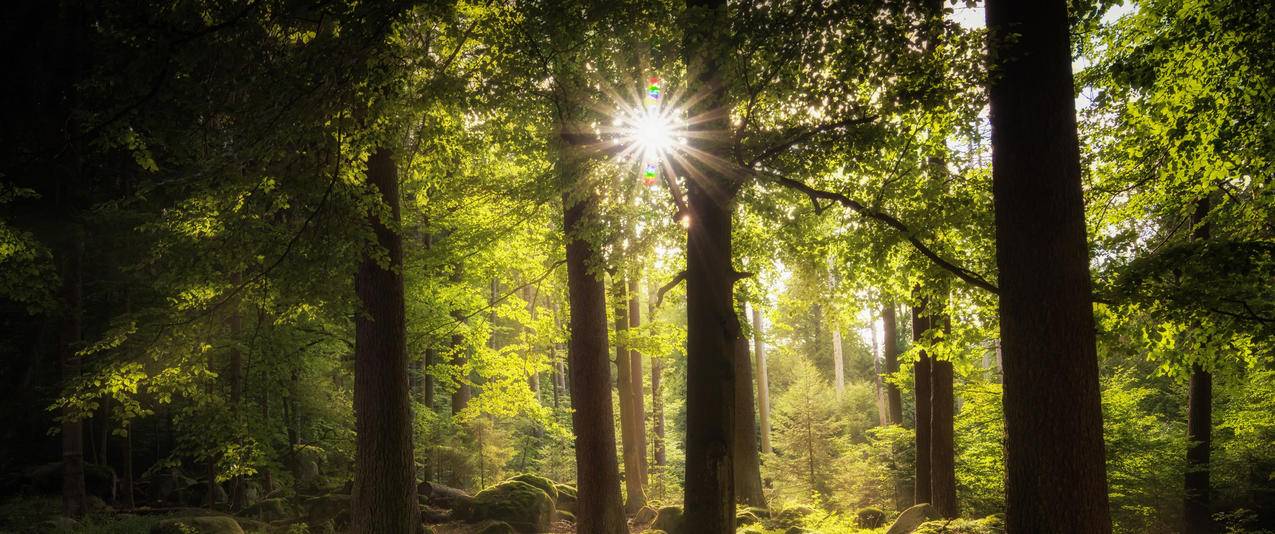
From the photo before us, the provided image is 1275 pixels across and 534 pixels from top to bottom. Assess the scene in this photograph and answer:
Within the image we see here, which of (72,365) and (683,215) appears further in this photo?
→ (72,365)

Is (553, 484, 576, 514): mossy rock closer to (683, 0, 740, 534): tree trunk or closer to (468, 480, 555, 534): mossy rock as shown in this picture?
(468, 480, 555, 534): mossy rock

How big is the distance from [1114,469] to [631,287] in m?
11.2

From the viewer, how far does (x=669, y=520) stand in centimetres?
1127

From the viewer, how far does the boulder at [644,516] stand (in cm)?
1327

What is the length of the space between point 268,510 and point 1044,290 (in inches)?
557

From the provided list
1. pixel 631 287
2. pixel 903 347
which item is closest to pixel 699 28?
pixel 631 287

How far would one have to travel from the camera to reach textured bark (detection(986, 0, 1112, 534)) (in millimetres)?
4492

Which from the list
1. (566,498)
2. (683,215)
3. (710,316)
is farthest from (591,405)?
(566,498)

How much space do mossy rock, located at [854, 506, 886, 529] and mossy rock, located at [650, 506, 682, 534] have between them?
333cm

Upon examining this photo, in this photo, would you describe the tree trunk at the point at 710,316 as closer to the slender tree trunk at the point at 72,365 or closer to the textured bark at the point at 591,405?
the textured bark at the point at 591,405

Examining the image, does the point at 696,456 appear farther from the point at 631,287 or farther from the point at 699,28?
the point at 631,287

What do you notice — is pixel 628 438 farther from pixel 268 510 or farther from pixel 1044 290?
pixel 1044 290

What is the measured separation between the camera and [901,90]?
5043 millimetres

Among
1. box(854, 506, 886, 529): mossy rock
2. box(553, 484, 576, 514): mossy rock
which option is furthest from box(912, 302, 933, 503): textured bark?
box(553, 484, 576, 514): mossy rock
